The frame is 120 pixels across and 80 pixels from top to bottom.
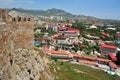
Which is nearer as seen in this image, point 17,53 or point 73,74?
point 17,53

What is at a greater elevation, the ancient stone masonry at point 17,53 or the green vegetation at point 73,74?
the ancient stone masonry at point 17,53

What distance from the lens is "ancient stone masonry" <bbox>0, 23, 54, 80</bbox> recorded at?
1781 cm

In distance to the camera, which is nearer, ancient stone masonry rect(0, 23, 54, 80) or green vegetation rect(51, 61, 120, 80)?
ancient stone masonry rect(0, 23, 54, 80)

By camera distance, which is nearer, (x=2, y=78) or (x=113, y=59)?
(x=2, y=78)

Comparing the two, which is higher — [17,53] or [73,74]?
[17,53]

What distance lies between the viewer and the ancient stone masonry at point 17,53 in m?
17.8

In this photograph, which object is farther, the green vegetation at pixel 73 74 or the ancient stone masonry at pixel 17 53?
the green vegetation at pixel 73 74

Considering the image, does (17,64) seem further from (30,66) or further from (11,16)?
(11,16)

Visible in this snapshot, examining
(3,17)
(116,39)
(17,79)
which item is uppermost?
(3,17)

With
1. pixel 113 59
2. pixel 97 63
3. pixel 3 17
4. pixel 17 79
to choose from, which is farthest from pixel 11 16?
pixel 113 59

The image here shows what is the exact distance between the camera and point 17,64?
761 inches

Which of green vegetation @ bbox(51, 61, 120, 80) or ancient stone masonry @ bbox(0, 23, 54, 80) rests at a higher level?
ancient stone masonry @ bbox(0, 23, 54, 80)

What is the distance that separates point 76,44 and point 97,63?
25.0 meters

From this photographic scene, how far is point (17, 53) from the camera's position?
1989 cm
